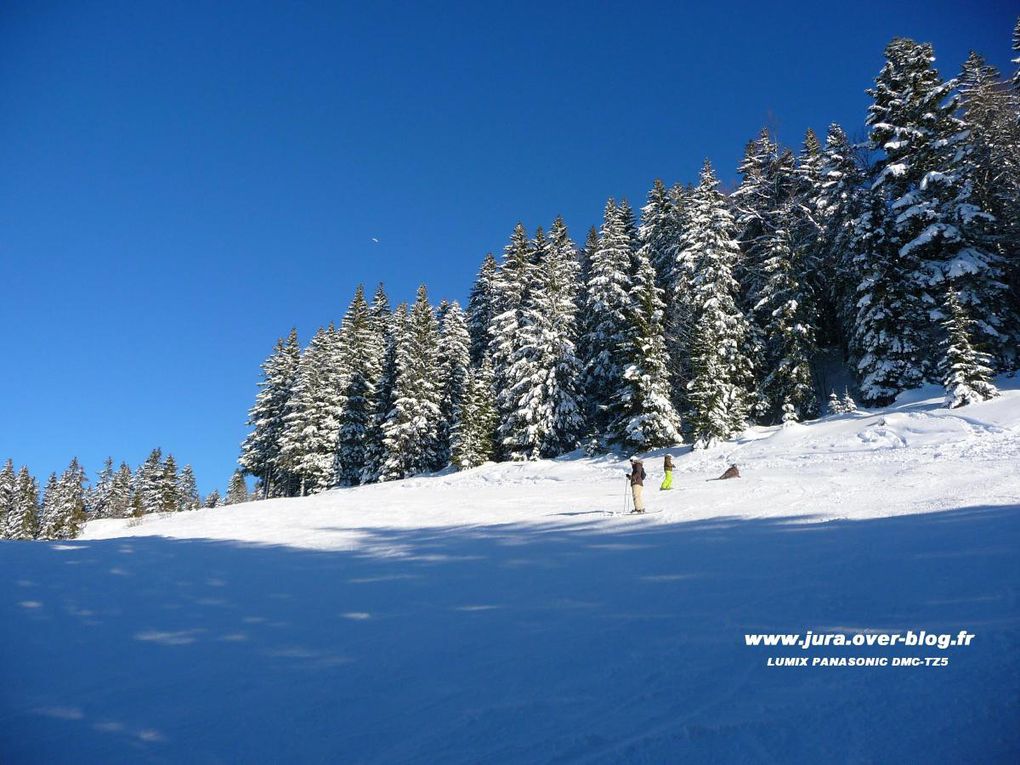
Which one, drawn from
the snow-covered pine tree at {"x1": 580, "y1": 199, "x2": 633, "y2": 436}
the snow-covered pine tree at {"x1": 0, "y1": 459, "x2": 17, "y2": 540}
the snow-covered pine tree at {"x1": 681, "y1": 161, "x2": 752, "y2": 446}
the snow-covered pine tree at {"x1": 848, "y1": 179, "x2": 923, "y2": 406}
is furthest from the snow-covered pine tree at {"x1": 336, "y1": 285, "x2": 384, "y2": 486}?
the snow-covered pine tree at {"x1": 0, "y1": 459, "x2": 17, "y2": 540}

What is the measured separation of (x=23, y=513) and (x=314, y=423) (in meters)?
52.3

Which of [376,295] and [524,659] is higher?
[376,295]

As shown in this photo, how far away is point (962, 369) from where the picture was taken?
20.0 meters

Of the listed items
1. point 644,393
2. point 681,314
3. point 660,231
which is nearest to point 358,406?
point 644,393

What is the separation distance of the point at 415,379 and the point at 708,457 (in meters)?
23.5

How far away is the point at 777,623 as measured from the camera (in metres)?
5.07

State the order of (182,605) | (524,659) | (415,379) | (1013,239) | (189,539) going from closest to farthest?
1. (524,659)
2. (182,605)
3. (189,539)
4. (1013,239)
5. (415,379)

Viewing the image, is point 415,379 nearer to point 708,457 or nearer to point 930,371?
point 708,457

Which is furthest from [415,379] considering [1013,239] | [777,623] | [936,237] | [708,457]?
[777,623]

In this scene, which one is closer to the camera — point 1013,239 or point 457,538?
point 457,538

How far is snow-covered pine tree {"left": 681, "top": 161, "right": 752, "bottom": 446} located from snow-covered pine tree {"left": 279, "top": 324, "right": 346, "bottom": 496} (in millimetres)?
28758

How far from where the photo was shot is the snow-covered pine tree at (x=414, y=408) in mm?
39031

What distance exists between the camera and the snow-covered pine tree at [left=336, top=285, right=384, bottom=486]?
42906 mm

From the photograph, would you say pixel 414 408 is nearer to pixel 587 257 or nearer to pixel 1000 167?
pixel 587 257
